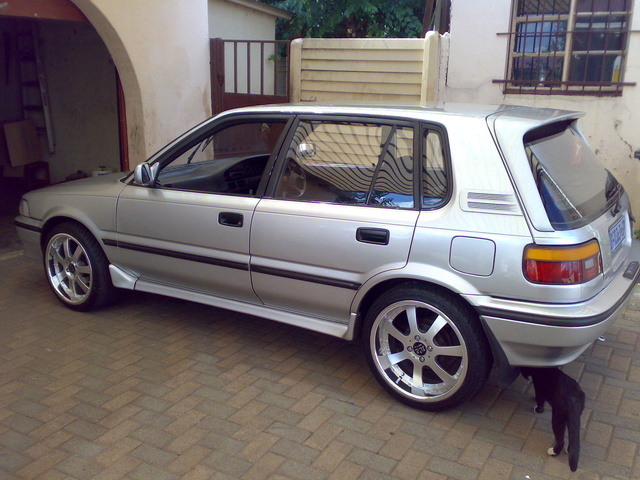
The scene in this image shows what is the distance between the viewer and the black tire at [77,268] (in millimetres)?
4684

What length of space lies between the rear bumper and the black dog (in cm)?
13

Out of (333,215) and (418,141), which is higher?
(418,141)

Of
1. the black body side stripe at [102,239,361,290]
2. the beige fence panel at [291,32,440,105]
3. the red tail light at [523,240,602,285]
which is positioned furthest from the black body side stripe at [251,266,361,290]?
the beige fence panel at [291,32,440,105]

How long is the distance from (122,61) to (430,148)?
4901 mm

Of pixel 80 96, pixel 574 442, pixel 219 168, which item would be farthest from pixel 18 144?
pixel 574 442

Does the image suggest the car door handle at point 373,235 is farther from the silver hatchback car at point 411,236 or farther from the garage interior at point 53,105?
the garage interior at point 53,105

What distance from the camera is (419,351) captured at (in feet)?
11.3

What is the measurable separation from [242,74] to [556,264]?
7059mm

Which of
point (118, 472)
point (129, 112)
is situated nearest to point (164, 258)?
point (118, 472)

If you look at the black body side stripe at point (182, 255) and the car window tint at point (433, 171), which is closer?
the car window tint at point (433, 171)

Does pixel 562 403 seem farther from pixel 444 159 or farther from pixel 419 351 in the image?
pixel 444 159

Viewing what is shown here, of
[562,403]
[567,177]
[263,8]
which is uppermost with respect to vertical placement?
[263,8]

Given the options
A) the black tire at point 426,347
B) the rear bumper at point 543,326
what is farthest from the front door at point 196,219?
the rear bumper at point 543,326

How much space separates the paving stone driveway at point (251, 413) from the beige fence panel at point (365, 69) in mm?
3789
